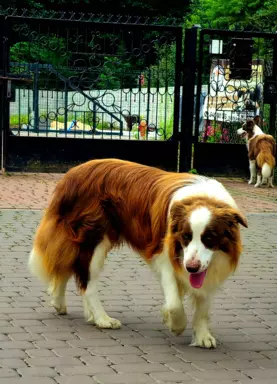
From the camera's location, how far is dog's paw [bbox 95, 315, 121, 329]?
6270 millimetres

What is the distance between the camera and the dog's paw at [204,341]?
587 centimetres

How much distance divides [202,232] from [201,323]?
80 centimetres

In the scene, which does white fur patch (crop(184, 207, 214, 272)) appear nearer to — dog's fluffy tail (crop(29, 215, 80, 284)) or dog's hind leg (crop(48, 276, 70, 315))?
dog's fluffy tail (crop(29, 215, 80, 284))

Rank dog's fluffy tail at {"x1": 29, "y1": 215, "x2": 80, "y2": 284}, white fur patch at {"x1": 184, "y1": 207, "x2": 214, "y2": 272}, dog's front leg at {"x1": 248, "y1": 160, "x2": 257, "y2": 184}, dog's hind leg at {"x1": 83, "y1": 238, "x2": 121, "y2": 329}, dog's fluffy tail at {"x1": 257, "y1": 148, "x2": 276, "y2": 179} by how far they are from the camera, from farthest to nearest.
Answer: dog's front leg at {"x1": 248, "y1": 160, "x2": 257, "y2": 184} → dog's fluffy tail at {"x1": 257, "y1": 148, "x2": 276, "y2": 179} → dog's fluffy tail at {"x1": 29, "y1": 215, "x2": 80, "y2": 284} → dog's hind leg at {"x1": 83, "y1": 238, "x2": 121, "y2": 329} → white fur patch at {"x1": 184, "y1": 207, "x2": 214, "y2": 272}

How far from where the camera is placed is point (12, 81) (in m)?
15.4

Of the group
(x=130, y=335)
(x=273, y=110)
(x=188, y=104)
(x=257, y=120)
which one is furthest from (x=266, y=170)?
(x=130, y=335)

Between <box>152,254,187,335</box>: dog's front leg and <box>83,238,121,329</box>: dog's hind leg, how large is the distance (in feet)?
1.91

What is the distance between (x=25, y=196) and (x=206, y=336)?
7.85 meters

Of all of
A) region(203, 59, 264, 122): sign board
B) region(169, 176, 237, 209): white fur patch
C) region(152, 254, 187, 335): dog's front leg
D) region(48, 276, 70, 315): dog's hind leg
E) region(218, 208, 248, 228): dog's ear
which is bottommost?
region(48, 276, 70, 315): dog's hind leg

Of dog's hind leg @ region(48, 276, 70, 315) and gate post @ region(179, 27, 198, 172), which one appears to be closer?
dog's hind leg @ region(48, 276, 70, 315)

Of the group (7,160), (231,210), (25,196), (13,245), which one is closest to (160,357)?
(231,210)

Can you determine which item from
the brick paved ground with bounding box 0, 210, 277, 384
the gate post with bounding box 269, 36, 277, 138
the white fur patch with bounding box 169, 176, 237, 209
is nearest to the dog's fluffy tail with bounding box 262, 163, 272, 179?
the gate post with bounding box 269, 36, 277, 138

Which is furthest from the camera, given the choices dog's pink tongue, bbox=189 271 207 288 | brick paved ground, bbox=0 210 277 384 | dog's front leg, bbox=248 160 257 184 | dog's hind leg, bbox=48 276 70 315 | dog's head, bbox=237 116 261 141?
dog's head, bbox=237 116 261 141

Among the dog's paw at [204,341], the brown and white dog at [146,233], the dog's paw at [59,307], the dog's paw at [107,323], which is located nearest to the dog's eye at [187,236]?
the brown and white dog at [146,233]
